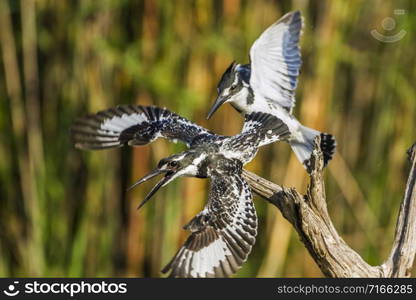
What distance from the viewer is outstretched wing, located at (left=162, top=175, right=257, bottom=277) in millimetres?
2514

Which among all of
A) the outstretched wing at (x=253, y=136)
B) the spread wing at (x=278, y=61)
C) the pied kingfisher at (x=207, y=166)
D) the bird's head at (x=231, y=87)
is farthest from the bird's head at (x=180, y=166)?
the spread wing at (x=278, y=61)

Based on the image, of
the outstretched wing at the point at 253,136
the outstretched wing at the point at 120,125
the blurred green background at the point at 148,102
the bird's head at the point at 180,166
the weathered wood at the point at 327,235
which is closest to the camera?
the weathered wood at the point at 327,235

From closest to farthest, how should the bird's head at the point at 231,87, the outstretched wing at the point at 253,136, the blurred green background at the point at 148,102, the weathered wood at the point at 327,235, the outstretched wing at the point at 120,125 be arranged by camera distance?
the weathered wood at the point at 327,235 < the outstretched wing at the point at 253,136 < the outstretched wing at the point at 120,125 < the bird's head at the point at 231,87 < the blurred green background at the point at 148,102

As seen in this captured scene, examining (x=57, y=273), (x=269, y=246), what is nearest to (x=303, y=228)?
(x=269, y=246)

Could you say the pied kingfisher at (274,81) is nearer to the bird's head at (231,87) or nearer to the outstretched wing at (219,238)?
the bird's head at (231,87)

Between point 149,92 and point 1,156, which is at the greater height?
point 149,92

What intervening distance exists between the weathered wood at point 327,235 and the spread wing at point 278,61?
771 mm

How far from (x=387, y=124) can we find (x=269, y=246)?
2.86ft

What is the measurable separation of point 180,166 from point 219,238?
0.27 metres

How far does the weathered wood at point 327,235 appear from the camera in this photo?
2508mm

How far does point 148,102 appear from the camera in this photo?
162 inches

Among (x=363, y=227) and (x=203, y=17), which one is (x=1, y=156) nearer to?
(x=203, y=17)

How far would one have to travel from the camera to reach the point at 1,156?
4.22 m

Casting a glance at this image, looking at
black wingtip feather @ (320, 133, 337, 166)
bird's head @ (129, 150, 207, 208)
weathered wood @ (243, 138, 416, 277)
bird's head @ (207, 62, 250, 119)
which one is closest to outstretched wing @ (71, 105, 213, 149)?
bird's head @ (207, 62, 250, 119)
